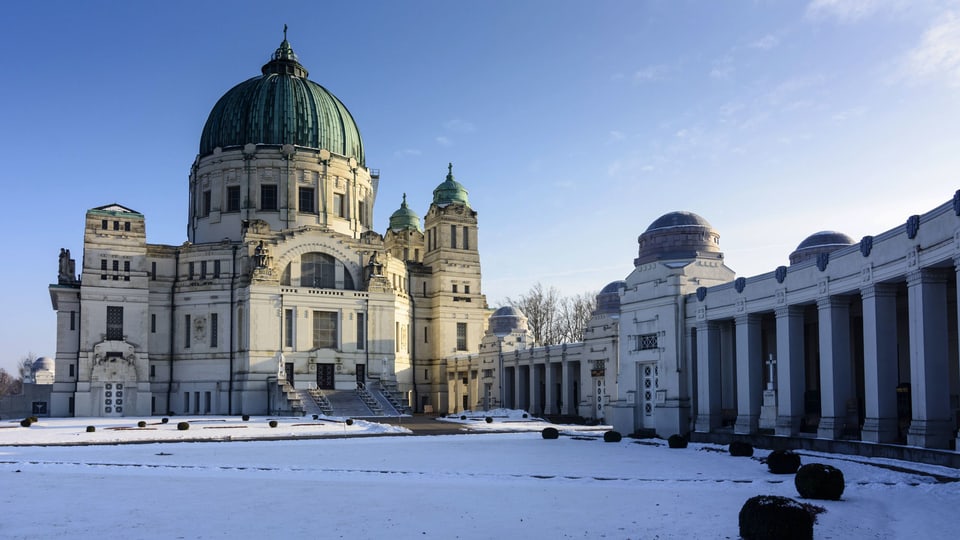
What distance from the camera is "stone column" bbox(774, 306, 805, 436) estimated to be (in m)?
34.5

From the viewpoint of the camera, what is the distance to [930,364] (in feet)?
87.4

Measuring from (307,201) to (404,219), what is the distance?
25.5 meters

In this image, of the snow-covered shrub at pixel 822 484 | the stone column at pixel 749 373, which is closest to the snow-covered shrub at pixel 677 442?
the stone column at pixel 749 373

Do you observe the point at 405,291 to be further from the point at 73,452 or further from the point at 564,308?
the point at 73,452

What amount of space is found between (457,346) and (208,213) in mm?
28006

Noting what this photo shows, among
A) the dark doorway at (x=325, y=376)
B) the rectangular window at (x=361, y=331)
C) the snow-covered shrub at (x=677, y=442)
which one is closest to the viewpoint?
the snow-covered shrub at (x=677, y=442)

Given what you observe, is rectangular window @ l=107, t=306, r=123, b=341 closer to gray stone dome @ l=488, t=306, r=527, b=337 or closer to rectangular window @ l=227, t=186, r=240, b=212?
rectangular window @ l=227, t=186, r=240, b=212

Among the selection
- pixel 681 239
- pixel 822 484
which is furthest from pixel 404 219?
pixel 822 484

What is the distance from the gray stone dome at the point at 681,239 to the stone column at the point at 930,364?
18.0 metres

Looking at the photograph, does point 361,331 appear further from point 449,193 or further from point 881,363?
point 881,363

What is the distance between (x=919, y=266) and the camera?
2670 cm

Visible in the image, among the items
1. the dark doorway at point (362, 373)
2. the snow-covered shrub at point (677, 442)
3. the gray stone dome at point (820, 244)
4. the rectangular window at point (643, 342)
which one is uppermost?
the gray stone dome at point (820, 244)

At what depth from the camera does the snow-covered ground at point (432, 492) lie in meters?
17.2

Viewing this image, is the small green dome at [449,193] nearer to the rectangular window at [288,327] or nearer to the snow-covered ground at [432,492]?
the rectangular window at [288,327]
